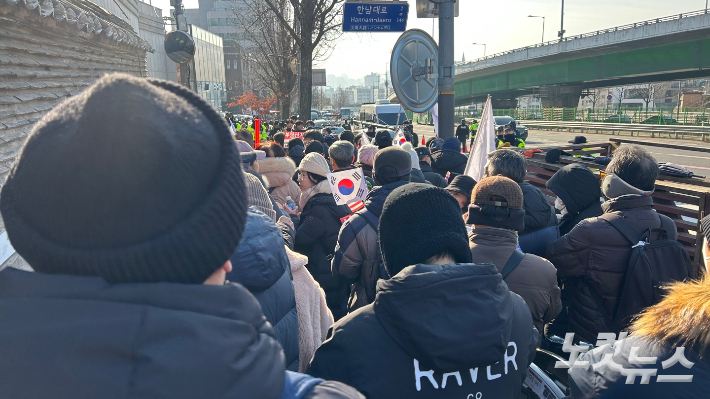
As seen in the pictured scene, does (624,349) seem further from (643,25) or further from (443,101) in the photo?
(643,25)

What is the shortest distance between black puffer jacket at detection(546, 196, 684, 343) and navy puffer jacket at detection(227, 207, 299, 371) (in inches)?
82.6

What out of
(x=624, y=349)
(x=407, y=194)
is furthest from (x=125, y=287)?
(x=624, y=349)

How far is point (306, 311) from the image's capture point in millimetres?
2400

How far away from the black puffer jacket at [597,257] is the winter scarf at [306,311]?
5.90ft

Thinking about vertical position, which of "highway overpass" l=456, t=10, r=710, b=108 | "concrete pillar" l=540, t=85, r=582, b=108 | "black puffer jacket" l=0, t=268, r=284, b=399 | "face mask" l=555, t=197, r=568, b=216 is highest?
"highway overpass" l=456, t=10, r=710, b=108

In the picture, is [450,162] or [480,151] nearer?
[480,151]

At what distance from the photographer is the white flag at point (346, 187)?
4.46m

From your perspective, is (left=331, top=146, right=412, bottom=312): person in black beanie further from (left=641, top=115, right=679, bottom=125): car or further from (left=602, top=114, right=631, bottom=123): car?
(left=602, top=114, right=631, bottom=123): car

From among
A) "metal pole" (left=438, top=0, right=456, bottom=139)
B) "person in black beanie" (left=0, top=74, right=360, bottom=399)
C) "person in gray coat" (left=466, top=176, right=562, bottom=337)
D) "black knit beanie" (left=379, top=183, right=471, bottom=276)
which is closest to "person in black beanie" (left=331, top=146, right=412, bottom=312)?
"person in gray coat" (left=466, top=176, right=562, bottom=337)

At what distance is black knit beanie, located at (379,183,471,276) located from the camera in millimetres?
1964

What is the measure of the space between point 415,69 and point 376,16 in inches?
159

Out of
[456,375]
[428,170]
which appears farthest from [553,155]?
[456,375]

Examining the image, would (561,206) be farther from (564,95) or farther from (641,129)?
(564,95)

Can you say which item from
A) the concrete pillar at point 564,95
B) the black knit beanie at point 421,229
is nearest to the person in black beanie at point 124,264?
the black knit beanie at point 421,229
